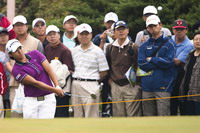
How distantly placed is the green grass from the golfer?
4282mm

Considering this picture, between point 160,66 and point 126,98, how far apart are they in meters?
1.20

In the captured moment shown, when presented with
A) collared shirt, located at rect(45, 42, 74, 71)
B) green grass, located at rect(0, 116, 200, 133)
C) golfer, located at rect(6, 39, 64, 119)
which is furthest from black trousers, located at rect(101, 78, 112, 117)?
green grass, located at rect(0, 116, 200, 133)

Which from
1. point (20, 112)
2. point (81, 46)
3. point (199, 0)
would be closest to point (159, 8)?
point (199, 0)

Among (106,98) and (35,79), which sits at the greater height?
(35,79)

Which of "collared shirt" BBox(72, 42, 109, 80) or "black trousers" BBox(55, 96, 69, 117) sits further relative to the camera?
"black trousers" BBox(55, 96, 69, 117)

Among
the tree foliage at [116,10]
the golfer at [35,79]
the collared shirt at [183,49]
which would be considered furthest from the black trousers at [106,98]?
the tree foliage at [116,10]

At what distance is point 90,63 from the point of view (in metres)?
10.1

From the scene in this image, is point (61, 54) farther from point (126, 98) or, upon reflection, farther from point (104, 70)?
point (126, 98)

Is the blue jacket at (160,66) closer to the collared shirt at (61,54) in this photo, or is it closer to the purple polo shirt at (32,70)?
the collared shirt at (61,54)

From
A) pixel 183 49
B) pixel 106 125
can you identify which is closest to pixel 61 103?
pixel 183 49

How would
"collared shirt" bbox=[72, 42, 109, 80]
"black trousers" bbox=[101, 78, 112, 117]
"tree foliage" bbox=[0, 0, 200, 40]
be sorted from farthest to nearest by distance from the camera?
"tree foliage" bbox=[0, 0, 200, 40], "black trousers" bbox=[101, 78, 112, 117], "collared shirt" bbox=[72, 42, 109, 80]

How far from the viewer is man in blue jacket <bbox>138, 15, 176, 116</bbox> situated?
9211 millimetres

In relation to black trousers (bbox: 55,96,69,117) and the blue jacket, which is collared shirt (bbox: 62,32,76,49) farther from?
the blue jacket

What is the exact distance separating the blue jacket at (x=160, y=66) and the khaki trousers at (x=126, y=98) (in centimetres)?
63
